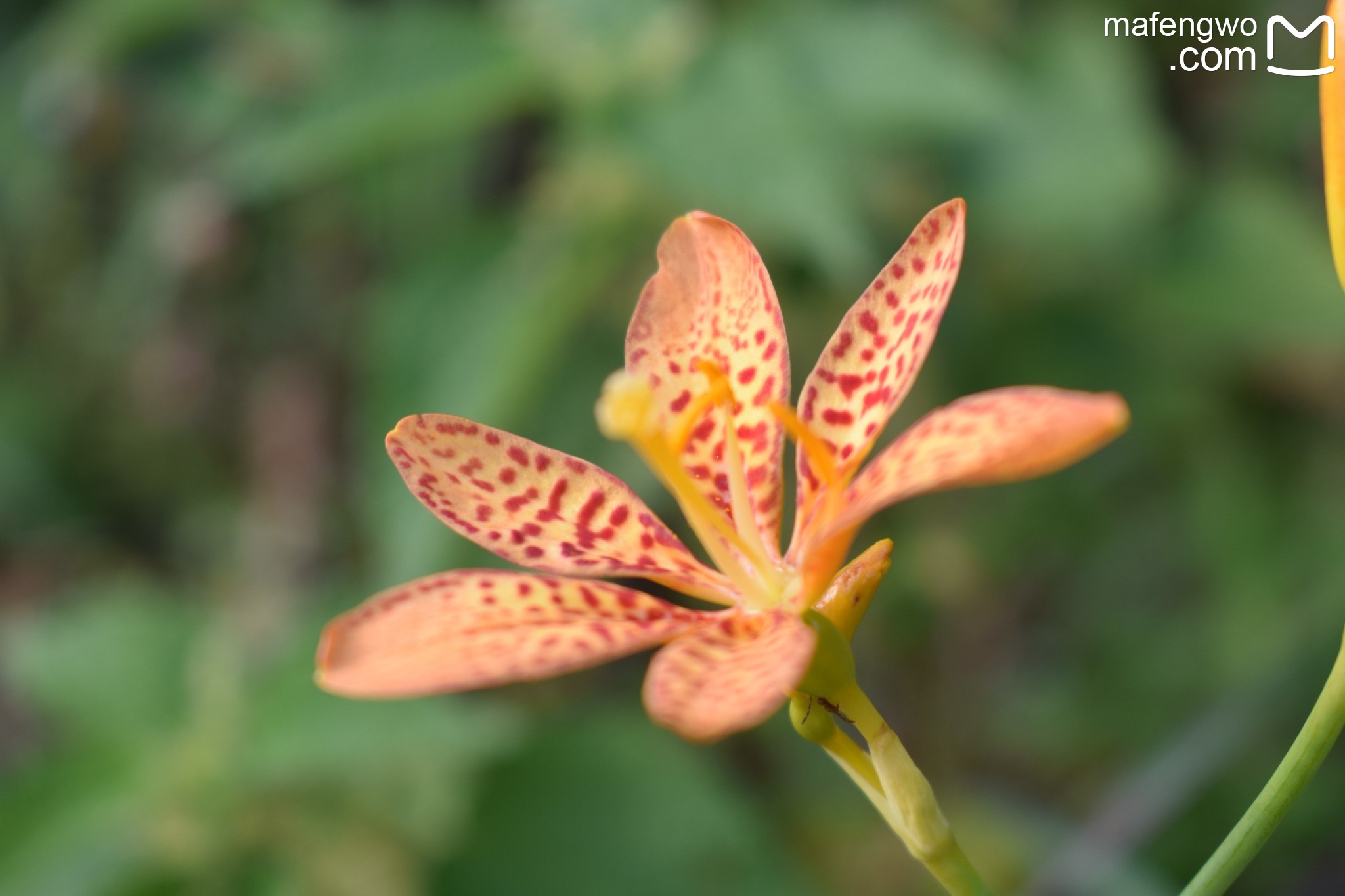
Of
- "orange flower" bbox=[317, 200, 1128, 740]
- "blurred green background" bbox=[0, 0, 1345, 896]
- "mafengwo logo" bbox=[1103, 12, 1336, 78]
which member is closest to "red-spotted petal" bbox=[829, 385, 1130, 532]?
"orange flower" bbox=[317, 200, 1128, 740]

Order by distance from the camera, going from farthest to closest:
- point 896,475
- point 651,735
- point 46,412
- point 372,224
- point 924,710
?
1. point 46,412
2. point 372,224
3. point 924,710
4. point 651,735
5. point 896,475

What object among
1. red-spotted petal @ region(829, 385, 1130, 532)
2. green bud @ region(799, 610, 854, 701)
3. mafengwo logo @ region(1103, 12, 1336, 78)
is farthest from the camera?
mafengwo logo @ region(1103, 12, 1336, 78)

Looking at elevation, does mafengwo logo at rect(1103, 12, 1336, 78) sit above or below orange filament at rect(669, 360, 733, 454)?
above

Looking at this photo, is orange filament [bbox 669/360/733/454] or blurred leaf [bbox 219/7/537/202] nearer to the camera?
orange filament [bbox 669/360/733/454]

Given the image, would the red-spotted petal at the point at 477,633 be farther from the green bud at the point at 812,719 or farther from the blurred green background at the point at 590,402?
the blurred green background at the point at 590,402

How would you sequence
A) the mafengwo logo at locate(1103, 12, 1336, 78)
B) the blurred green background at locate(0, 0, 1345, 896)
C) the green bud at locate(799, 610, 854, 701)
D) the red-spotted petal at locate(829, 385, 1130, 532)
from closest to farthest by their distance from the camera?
the red-spotted petal at locate(829, 385, 1130, 532) → the green bud at locate(799, 610, 854, 701) → the blurred green background at locate(0, 0, 1345, 896) → the mafengwo logo at locate(1103, 12, 1336, 78)

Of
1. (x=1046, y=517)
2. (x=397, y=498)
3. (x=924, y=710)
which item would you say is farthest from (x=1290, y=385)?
(x=397, y=498)

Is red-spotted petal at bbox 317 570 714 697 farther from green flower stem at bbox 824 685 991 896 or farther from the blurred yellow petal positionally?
the blurred yellow petal

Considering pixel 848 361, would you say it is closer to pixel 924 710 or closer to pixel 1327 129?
pixel 1327 129

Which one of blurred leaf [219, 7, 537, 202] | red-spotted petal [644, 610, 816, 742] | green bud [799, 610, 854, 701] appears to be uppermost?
blurred leaf [219, 7, 537, 202]
